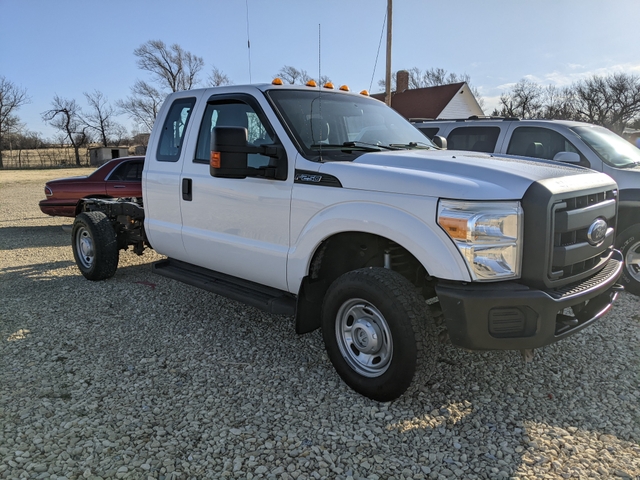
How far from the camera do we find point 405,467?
2.77 meters

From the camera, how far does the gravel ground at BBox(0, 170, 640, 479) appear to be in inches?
110

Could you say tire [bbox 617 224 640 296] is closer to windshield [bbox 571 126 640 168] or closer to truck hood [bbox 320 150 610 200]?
windshield [bbox 571 126 640 168]

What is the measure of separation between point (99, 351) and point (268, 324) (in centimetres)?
150

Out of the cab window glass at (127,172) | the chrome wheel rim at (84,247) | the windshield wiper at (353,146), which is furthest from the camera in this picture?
the cab window glass at (127,172)

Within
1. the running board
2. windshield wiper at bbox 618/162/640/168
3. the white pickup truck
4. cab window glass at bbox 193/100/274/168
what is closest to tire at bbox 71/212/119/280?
the running board

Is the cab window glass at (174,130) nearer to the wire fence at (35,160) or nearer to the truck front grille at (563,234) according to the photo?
the truck front grille at (563,234)

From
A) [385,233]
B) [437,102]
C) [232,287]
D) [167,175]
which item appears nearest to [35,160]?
[437,102]

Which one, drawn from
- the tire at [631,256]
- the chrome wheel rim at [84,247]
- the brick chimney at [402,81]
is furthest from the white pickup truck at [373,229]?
the brick chimney at [402,81]

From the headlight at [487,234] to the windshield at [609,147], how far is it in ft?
13.3

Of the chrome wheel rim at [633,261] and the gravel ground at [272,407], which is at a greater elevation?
the chrome wheel rim at [633,261]

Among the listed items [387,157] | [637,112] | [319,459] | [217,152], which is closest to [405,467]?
[319,459]

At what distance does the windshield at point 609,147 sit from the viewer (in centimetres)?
619

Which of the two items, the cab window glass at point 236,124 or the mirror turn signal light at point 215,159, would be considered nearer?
the mirror turn signal light at point 215,159

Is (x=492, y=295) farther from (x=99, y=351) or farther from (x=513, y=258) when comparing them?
(x=99, y=351)
